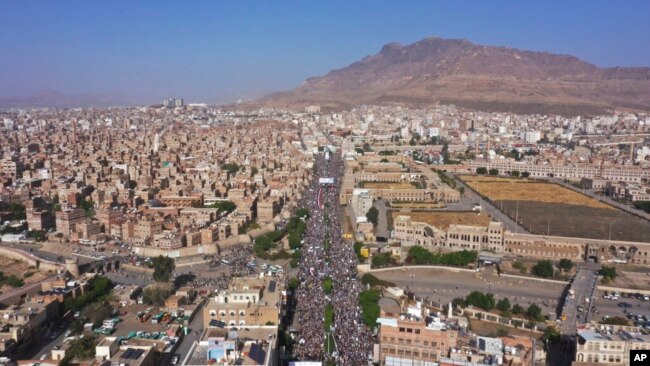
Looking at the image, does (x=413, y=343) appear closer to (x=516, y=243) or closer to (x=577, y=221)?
(x=516, y=243)

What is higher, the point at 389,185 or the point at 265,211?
the point at 389,185

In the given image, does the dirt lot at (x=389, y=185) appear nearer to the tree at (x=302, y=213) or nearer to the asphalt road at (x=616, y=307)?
the tree at (x=302, y=213)

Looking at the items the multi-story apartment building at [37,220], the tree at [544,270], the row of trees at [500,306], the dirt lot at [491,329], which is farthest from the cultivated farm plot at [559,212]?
the multi-story apartment building at [37,220]

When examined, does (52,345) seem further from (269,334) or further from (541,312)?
(541,312)

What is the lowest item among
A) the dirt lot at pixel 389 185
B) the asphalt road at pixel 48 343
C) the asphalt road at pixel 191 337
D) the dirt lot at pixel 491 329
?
the asphalt road at pixel 48 343

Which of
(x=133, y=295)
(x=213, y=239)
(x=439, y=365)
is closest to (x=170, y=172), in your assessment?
(x=213, y=239)

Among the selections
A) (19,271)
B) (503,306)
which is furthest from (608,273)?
(19,271)
